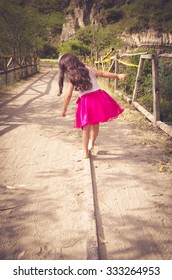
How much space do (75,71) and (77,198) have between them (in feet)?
5.20

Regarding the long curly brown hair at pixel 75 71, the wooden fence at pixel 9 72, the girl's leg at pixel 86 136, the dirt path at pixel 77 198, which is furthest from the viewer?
the wooden fence at pixel 9 72

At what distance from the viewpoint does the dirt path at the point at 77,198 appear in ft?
7.07

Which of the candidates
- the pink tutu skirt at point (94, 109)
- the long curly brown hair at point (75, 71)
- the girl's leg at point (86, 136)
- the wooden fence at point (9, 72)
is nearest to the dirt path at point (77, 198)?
the girl's leg at point (86, 136)

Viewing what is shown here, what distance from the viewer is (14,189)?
3100 mm

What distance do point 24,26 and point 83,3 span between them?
46726 millimetres

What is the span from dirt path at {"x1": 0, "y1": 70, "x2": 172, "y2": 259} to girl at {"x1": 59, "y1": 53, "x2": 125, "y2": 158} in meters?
0.68

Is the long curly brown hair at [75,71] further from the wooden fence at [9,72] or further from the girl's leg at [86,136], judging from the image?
the wooden fence at [9,72]

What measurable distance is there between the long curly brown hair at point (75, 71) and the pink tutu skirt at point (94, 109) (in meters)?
0.20

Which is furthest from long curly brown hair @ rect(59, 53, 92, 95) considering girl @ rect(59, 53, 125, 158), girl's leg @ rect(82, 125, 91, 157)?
girl's leg @ rect(82, 125, 91, 157)

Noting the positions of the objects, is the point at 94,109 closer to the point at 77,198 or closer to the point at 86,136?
the point at 86,136

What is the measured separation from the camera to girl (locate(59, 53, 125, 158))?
329 centimetres

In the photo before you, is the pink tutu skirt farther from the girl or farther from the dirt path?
the dirt path

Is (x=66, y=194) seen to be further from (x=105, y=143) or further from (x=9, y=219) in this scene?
(x=105, y=143)
